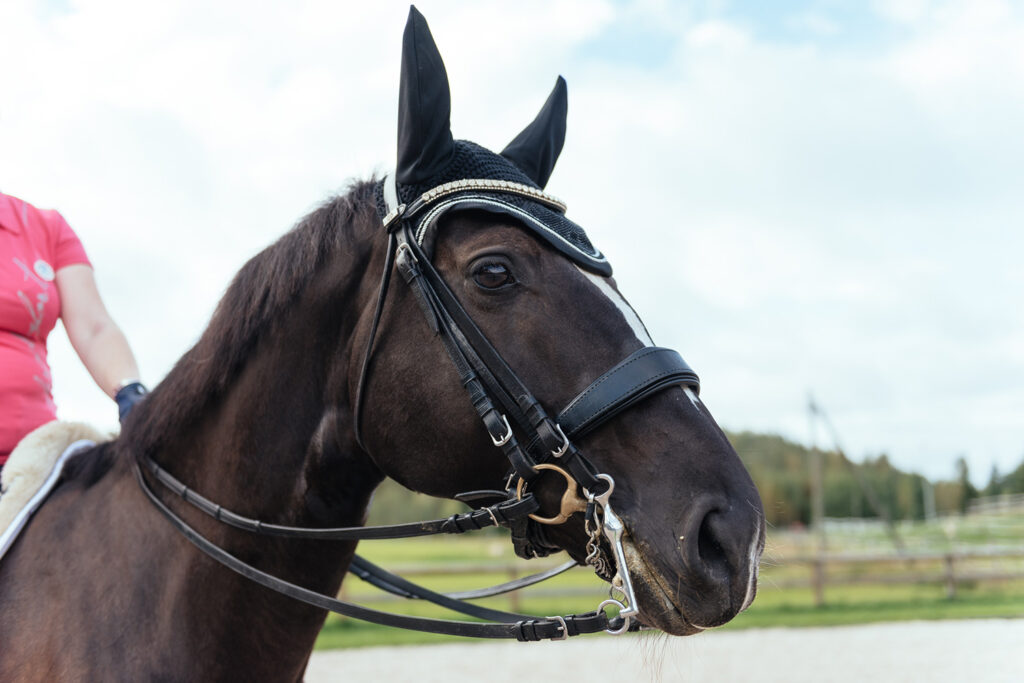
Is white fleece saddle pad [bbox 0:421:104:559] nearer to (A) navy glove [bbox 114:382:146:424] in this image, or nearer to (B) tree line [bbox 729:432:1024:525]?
(A) navy glove [bbox 114:382:146:424]

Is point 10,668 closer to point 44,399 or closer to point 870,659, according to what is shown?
point 44,399

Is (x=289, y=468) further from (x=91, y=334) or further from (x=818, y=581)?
(x=818, y=581)

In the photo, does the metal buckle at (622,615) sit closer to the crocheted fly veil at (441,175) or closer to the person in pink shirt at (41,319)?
the crocheted fly veil at (441,175)

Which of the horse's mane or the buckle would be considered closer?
the buckle

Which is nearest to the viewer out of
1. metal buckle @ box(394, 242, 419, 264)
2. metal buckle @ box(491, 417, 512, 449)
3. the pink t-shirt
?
metal buckle @ box(491, 417, 512, 449)

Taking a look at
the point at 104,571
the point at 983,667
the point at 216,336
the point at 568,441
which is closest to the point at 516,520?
the point at 568,441

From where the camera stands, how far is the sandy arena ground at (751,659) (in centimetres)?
1035

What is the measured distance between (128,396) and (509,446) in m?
1.82

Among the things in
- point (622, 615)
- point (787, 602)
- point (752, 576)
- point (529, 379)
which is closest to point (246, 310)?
point (529, 379)

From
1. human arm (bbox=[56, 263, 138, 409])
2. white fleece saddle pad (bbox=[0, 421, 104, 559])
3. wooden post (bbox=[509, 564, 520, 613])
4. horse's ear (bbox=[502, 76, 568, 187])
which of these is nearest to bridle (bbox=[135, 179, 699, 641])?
white fleece saddle pad (bbox=[0, 421, 104, 559])

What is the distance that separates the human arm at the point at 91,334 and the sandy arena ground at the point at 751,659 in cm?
768

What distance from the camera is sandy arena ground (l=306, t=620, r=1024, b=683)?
10.4 m

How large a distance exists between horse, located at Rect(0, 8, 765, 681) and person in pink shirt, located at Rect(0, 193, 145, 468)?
33 cm

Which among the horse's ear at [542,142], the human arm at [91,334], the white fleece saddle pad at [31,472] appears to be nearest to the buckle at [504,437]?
the horse's ear at [542,142]
